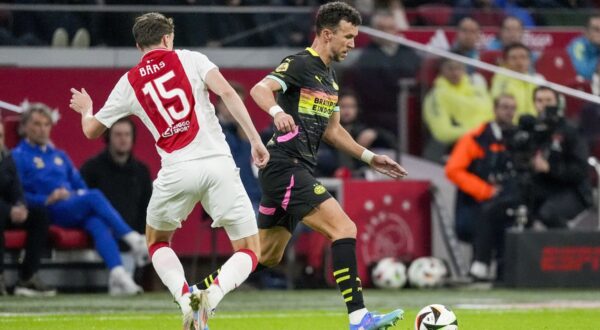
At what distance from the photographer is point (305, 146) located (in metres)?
8.81

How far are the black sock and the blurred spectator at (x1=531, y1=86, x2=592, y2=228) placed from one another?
6449mm

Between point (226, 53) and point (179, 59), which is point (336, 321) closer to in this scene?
point (179, 59)

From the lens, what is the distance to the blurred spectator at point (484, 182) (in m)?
14.3

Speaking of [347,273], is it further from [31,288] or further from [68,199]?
[68,199]

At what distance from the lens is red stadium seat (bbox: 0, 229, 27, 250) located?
13.1 meters

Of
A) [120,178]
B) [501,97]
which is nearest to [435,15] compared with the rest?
[501,97]

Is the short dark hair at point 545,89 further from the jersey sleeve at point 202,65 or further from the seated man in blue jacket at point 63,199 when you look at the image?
the jersey sleeve at point 202,65

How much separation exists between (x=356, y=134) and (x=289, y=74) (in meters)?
5.67

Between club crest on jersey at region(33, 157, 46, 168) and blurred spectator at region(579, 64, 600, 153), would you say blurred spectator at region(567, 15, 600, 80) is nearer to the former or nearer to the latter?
blurred spectator at region(579, 64, 600, 153)

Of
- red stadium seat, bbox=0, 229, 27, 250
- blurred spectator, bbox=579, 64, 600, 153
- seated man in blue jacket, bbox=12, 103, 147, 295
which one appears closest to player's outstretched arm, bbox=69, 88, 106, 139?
seated man in blue jacket, bbox=12, 103, 147, 295

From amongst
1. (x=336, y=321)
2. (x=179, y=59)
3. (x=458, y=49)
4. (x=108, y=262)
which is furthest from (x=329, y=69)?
(x=458, y=49)

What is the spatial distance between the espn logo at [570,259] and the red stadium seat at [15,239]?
5.39m

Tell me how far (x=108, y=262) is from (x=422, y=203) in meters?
3.80

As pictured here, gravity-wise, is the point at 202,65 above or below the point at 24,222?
above
